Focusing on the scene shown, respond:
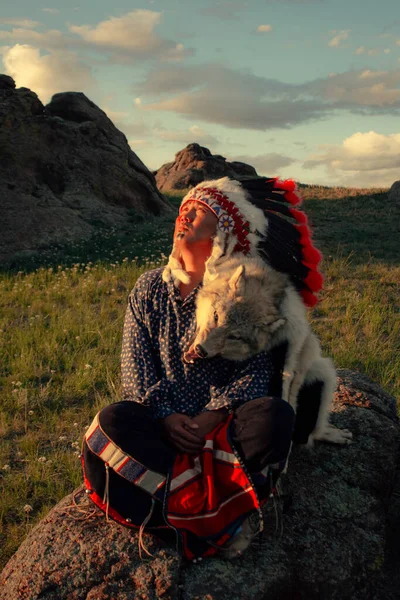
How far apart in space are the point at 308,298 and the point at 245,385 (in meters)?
0.63

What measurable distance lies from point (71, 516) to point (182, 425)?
2.17 ft

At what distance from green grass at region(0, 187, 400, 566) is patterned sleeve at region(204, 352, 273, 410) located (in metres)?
1.27

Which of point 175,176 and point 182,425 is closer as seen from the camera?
point 182,425

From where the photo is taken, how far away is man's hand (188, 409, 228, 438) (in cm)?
265

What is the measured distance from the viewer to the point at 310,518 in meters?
2.89

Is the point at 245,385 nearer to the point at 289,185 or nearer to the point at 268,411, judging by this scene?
the point at 268,411

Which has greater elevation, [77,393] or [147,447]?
[147,447]

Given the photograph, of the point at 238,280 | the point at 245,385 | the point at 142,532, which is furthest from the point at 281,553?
the point at 238,280

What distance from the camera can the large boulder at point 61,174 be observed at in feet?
38.1

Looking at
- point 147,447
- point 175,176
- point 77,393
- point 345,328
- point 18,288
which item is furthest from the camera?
point 175,176

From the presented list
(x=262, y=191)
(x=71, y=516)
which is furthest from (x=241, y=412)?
(x=262, y=191)

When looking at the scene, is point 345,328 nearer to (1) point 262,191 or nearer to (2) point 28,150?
(1) point 262,191

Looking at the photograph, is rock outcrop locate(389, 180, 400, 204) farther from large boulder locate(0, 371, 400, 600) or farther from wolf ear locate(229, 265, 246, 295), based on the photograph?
wolf ear locate(229, 265, 246, 295)

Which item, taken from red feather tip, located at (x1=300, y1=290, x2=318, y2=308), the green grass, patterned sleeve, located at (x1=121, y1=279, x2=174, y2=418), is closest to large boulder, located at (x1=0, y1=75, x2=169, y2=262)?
the green grass
